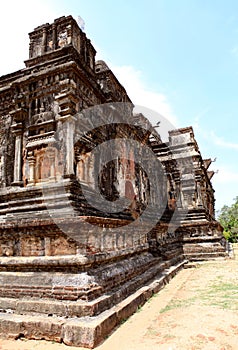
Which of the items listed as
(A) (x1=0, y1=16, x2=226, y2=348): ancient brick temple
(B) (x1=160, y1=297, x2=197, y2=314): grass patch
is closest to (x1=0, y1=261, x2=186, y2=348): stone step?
(A) (x1=0, y1=16, x2=226, y2=348): ancient brick temple

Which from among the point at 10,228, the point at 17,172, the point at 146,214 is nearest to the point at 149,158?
the point at 146,214

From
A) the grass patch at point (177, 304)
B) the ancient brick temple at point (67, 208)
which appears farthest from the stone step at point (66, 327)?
the grass patch at point (177, 304)

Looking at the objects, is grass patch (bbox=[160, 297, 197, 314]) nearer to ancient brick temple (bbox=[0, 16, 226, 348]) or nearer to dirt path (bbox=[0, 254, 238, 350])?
dirt path (bbox=[0, 254, 238, 350])

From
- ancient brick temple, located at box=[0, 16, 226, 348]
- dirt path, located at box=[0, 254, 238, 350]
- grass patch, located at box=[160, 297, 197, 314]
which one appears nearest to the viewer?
dirt path, located at box=[0, 254, 238, 350]

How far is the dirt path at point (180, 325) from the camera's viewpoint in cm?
361

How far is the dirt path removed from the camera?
3611 millimetres

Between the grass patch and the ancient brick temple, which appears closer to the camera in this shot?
the ancient brick temple

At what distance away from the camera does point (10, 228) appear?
5.36 metres

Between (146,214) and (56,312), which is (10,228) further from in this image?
(146,214)

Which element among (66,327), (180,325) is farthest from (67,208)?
(180,325)

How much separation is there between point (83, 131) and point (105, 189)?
2117mm

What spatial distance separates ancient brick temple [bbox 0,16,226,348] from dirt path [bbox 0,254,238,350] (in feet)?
0.65

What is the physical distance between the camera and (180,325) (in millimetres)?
4277

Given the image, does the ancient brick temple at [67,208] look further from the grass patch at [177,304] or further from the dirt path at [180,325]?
the grass patch at [177,304]
